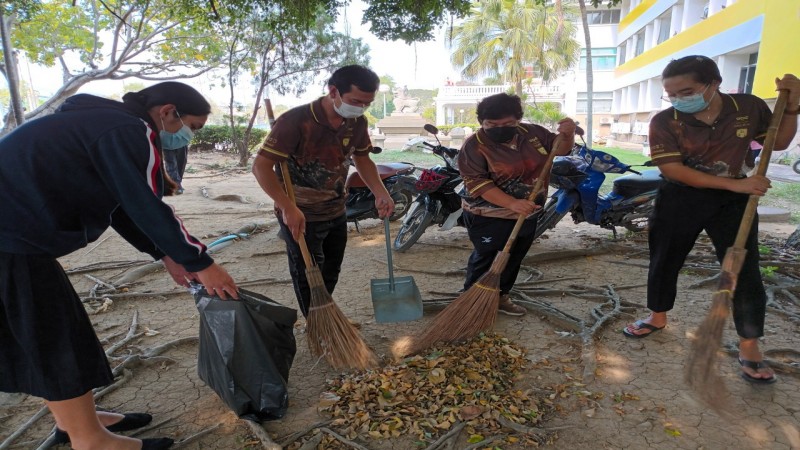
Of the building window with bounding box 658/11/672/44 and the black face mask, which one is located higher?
the building window with bounding box 658/11/672/44

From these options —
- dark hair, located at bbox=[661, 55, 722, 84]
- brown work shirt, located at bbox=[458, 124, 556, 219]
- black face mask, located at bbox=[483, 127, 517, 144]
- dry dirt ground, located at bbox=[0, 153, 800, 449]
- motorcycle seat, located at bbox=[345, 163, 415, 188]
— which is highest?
dark hair, located at bbox=[661, 55, 722, 84]

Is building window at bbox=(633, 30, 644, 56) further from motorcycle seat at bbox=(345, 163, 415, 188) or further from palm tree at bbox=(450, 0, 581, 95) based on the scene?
motorcycle seat at bbox=(345, 163, 415, 188)

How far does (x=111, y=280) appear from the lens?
4434mm

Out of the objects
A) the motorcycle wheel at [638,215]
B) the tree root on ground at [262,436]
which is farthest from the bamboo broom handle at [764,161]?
the motorcycle wheel at [638,215]

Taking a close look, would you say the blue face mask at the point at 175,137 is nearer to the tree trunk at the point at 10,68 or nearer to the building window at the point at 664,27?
the tree trunk at the point at 10,68

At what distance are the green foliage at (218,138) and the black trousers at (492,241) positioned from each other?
57.1ft

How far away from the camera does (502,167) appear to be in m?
2.95

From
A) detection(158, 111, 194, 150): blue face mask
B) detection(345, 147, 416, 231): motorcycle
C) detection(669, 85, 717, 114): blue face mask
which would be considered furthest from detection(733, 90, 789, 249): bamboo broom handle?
detection(345, 147, 416, 231): motorcycle

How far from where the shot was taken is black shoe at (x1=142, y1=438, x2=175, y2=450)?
2041 mm

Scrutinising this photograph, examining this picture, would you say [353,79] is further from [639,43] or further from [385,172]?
[639,43]

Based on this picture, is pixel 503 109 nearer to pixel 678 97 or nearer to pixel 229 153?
pixel 678 97

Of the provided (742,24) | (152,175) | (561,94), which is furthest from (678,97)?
(561,94)

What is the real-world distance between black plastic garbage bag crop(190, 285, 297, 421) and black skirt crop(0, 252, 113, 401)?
45cm

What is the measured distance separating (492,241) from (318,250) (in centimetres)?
115
